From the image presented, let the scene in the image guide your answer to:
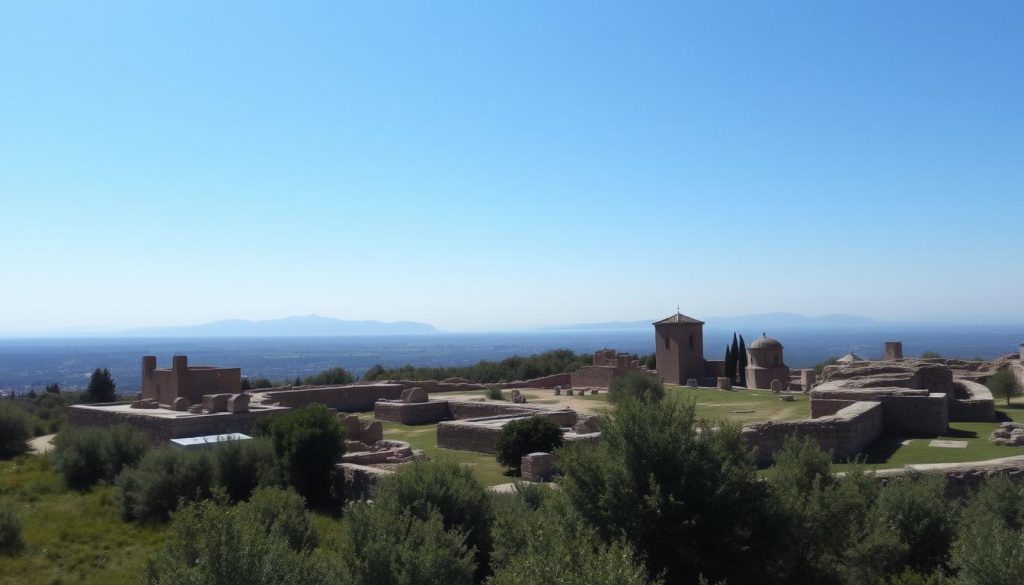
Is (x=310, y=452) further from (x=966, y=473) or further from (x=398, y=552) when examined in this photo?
(x=966, y=473)

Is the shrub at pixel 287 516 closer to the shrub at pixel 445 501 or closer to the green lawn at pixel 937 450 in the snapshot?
the shrub at pixel 445 501

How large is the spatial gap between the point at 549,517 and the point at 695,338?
32116 millimetres

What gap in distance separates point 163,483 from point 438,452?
278 inches

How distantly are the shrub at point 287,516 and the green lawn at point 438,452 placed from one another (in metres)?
2.48

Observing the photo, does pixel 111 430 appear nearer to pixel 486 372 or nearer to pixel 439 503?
pixel 439 503

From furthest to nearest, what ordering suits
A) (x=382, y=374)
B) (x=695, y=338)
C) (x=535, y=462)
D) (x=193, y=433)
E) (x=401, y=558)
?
(x=382, y=374) → (x=695, y=338) → (x=193, y=433) → (x=535, y=462) → (x=401, y=558)

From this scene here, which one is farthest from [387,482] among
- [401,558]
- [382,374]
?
[382,374]

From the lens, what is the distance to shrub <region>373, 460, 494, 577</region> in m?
10.7

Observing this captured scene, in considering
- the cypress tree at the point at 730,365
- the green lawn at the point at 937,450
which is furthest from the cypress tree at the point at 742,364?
the green lawn at the point at 937,450

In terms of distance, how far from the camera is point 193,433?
23312mm

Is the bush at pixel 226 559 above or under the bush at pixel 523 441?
above

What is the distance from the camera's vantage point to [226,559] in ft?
24.2

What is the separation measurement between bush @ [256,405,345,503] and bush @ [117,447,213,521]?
167 centimetres

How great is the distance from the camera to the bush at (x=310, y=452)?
17.5 meters
